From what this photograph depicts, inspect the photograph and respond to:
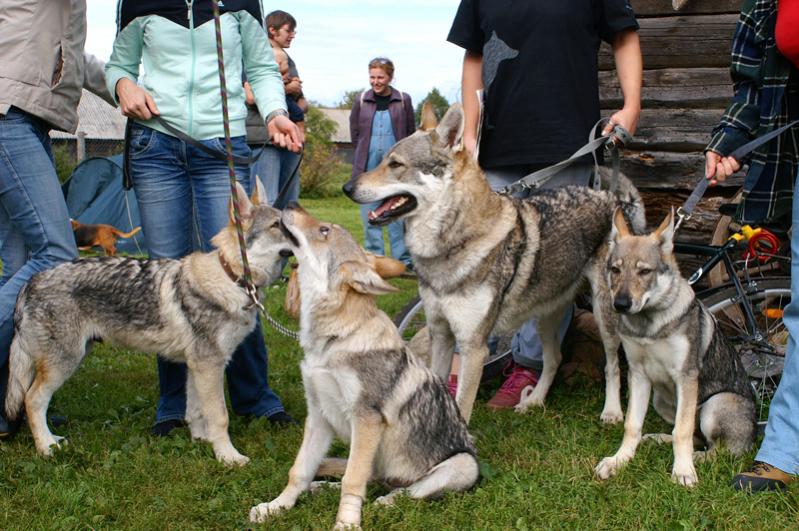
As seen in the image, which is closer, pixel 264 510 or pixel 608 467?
pixel 264 510

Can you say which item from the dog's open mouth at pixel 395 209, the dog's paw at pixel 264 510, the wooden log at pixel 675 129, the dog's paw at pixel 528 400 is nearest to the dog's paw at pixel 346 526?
the dog's paw at pixel 264 510

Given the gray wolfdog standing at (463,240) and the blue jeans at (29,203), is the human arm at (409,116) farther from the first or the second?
the blue jeans at (29,203)

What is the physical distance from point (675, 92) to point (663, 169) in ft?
2.17

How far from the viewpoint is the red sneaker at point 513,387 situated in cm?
527

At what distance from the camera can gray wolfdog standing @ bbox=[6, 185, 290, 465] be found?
4211mm

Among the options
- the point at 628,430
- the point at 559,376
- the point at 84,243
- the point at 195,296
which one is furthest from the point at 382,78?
the point at 628,430

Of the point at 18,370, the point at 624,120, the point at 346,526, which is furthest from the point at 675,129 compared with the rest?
the point at 18,370

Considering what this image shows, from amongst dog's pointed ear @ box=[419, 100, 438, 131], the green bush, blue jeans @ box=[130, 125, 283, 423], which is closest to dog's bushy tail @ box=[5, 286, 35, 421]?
blue jeans @ box=[130, 125, 283, 423]

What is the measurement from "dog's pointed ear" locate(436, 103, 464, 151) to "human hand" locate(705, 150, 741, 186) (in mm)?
1306

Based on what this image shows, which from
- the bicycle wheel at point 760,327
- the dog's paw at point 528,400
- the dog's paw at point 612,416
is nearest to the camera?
the bicycle wheel at point 760,327

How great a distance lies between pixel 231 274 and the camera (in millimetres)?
4277

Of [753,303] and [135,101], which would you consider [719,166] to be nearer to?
[753,303]

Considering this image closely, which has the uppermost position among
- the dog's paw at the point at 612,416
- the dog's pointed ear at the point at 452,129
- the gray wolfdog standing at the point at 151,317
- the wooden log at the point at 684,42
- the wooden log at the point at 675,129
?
the wooden log at the point at 684,42

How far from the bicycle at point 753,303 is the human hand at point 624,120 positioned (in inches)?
32.9
